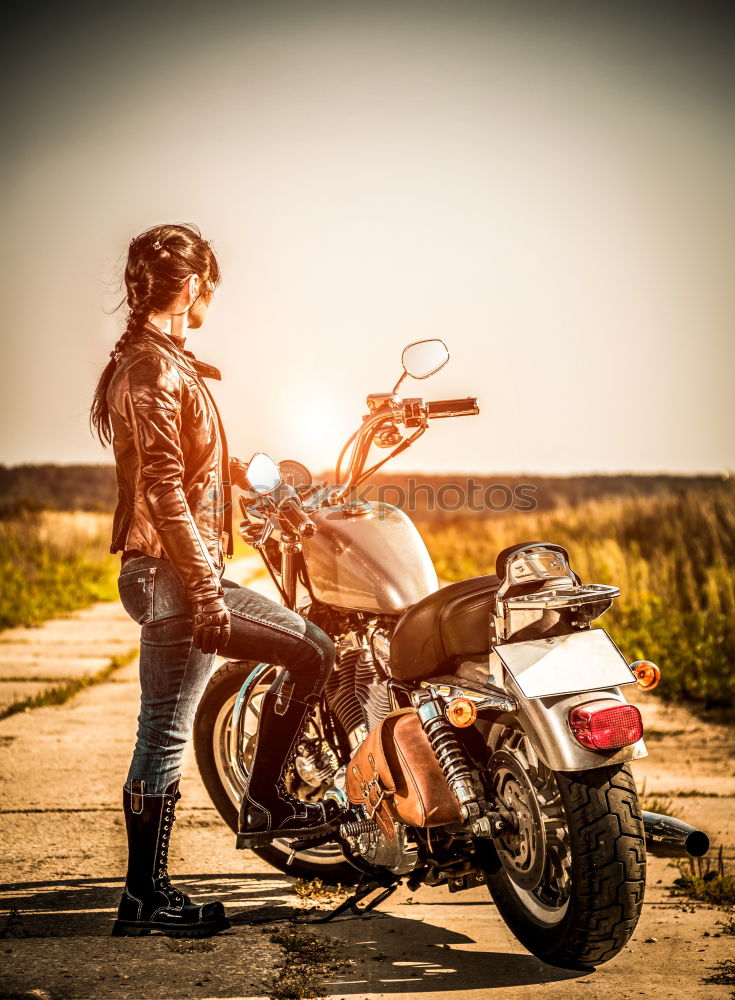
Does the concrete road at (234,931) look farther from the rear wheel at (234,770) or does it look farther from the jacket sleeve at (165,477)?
the jacket sleeve at (165,477)

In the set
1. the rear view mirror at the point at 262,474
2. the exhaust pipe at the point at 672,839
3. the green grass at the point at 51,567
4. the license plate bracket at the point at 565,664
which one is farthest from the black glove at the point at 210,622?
the green grass at the point at 51,567

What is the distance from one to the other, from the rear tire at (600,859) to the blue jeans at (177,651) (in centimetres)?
100

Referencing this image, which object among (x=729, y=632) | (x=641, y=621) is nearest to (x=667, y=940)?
(x=729, y=632)

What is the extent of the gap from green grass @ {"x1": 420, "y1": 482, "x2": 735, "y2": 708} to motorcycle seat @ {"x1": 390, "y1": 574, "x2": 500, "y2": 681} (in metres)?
4.98

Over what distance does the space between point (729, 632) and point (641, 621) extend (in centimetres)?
113

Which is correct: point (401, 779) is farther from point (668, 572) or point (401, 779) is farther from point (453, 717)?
point (668, 572)

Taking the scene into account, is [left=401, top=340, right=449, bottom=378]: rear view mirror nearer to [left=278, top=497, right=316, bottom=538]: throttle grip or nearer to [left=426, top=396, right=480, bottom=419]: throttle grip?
[left=426, top=396, right=480, bottom=419]: throttle grip

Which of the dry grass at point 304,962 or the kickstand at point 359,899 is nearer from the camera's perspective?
the dry grass at point 304,962

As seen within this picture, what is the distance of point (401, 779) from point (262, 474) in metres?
1.11

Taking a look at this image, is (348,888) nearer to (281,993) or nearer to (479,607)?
(281,993)

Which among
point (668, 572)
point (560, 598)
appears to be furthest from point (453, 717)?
point (668, 572)

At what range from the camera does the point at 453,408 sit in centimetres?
403

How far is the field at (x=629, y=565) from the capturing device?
875 cm

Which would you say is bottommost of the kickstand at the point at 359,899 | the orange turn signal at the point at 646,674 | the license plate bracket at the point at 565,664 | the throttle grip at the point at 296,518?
the kickstand at the point at 359,899
